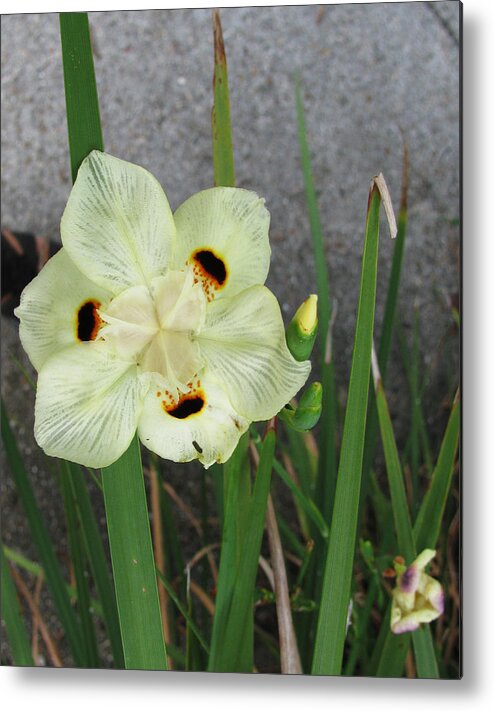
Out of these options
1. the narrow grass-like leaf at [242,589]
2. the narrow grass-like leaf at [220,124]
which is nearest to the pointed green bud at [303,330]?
the narrow grass-like leaf at [242,589]

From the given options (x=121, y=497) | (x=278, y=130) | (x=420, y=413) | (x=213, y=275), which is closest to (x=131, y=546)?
(x=121, y=497)

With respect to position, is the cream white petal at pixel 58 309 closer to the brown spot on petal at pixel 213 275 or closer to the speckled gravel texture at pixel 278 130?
the brown spot on petal at pixel 213 275

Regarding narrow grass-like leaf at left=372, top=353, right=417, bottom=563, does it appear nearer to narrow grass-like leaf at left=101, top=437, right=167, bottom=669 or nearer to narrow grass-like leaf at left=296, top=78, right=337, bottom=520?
narrow grass-like leaf at left=296, top=78, right=337, bottom=520

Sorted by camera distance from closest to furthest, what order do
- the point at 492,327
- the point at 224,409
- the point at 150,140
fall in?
the point at 224,409
the point at 492,327
the point at 150,140

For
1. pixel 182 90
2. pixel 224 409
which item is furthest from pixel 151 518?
pixel 182 90

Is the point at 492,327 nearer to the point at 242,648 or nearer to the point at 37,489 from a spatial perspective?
the point at 242,648
